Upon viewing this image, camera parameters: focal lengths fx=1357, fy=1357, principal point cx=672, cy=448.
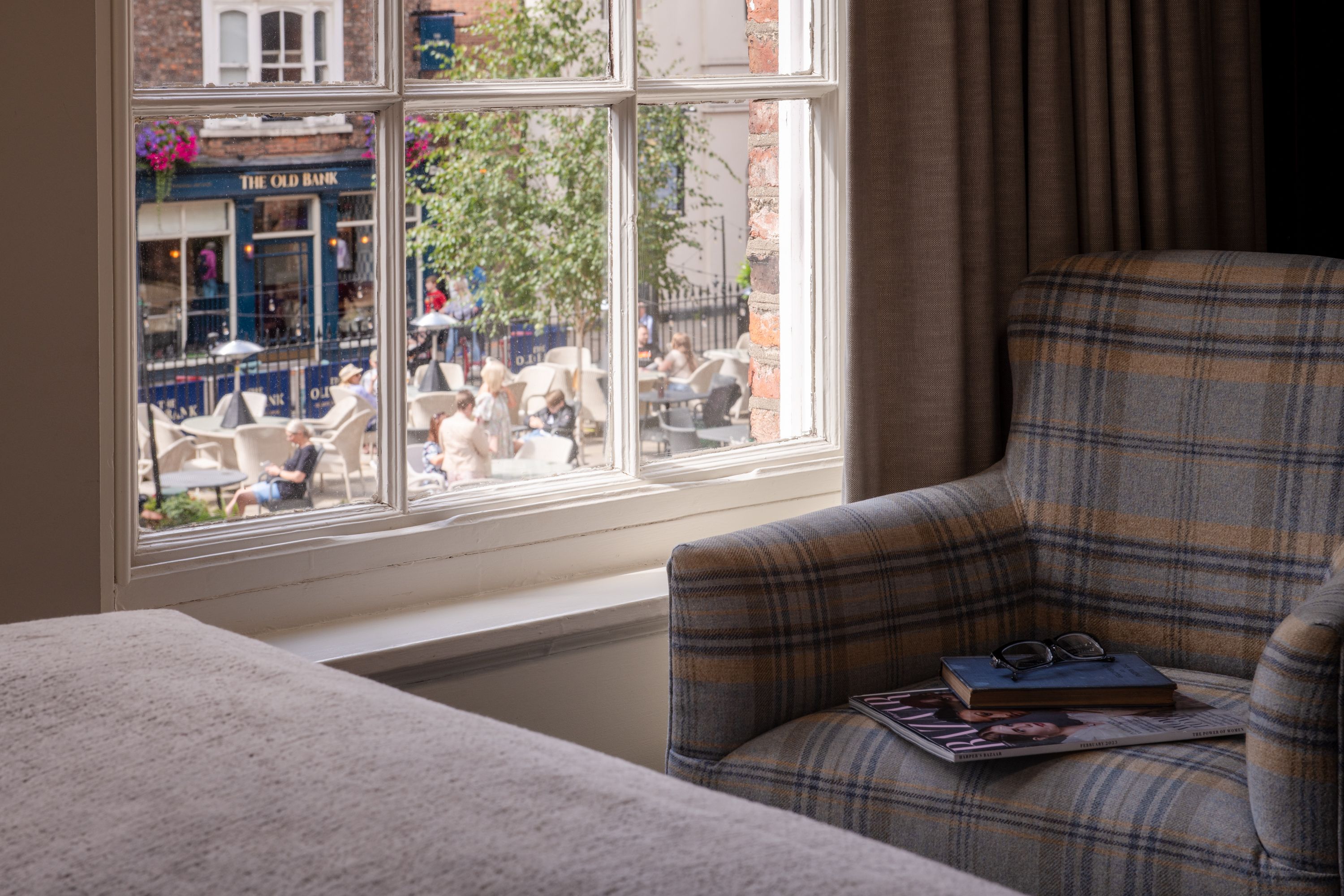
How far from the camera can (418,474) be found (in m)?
2.08

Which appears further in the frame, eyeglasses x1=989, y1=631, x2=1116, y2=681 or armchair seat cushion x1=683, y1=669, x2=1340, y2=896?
eyeglasses x1=989, y1=631, x2=1116, y2=681

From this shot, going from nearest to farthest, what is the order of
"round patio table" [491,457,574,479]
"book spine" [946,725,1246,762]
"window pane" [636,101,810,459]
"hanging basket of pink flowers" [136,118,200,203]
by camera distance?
"book spine" [946,725,1246,762] → "hanging basket of pink flowers" [136,118,200,203] → "round patio table" [491,457,574,479] → "window pane" [636,101,810,459]

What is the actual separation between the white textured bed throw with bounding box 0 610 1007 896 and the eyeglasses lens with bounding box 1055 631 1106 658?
1163mm

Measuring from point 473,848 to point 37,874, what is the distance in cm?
18

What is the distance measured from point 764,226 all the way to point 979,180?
0.41 metres

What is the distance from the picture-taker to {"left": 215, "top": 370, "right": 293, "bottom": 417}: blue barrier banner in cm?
193

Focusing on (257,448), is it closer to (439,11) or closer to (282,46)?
(282,46)

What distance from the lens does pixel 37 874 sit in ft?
1.86

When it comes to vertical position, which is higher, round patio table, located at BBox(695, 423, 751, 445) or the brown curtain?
the brown curtain

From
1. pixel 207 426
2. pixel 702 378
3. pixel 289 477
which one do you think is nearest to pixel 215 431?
pixel 207 426

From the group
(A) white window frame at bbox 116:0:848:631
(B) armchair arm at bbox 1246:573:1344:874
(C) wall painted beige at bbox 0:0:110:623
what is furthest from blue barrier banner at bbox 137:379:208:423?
(B) armchair arm at bbox 1246:573:1344:874

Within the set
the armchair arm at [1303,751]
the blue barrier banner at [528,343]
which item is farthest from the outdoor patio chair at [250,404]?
the armchair arm at [1303,751]

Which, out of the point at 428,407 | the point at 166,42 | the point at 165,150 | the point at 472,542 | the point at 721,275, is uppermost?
the point at 166,42

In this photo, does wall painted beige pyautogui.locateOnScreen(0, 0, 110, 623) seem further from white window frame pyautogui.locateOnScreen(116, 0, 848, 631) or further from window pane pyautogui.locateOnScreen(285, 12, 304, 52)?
window pane pyautogui.locateOnScreen(285, 12, 304, 52)
